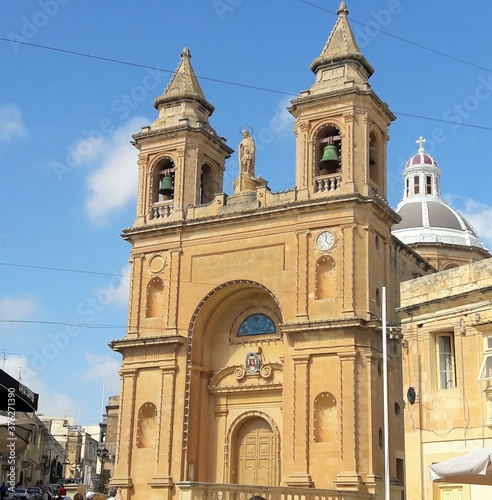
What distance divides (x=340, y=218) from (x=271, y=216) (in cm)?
258

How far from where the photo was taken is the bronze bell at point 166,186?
106 feet

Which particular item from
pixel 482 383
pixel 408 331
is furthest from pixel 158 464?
pixel 482 383

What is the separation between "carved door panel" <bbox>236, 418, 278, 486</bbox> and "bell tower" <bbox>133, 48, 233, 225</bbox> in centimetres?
785

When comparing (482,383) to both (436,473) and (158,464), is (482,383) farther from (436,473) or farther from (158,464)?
(158,464)

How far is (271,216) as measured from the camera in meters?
29.3

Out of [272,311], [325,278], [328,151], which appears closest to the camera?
[325,278]

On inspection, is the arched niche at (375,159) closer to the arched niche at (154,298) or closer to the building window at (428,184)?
the arched niche at (154,298)

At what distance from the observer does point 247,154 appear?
32.0 meters

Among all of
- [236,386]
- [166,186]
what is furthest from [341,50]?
[236,386]

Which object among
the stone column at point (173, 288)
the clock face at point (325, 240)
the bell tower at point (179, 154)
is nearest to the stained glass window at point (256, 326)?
the stone column at point (173, 288)

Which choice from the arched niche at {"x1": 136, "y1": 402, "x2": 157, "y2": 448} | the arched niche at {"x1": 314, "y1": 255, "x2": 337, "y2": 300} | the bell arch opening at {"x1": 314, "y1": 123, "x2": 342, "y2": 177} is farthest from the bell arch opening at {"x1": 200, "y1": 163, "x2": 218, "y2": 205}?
the arched niche at {"x1": 136, "y1": 402, "x2": 157, "y2": 448}

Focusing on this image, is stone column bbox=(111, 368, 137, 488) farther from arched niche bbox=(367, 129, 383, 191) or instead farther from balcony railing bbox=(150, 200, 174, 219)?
arched niche bbox=(367, 129, 383, 191)

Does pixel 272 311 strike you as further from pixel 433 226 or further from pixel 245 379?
pixel 433 226

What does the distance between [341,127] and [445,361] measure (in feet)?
35.0
